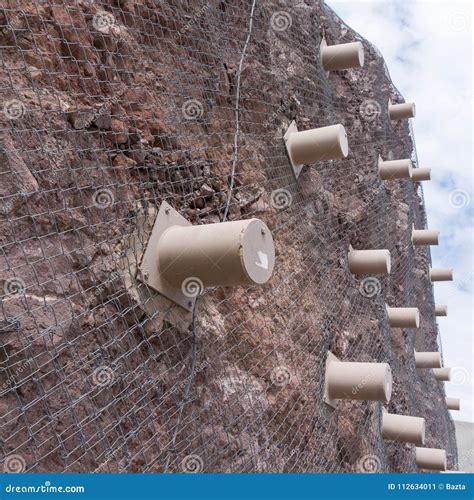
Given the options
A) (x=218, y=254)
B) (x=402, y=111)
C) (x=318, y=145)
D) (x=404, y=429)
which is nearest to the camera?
(x=218, y=254)

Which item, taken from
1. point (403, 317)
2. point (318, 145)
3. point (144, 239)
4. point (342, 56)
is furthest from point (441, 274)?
point (144, 239)

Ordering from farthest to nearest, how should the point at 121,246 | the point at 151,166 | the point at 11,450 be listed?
the point at 151,166 < the point at 121,246 < the point at 11,450

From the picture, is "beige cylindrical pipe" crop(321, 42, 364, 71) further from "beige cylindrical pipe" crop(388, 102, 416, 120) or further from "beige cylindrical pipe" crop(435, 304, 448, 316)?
"beige cylindrical pipe" crop(435, 304, 448, 316)

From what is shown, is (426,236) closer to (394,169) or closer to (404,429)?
(394,169)

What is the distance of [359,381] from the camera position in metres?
2.60

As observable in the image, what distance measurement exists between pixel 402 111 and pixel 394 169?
2.53 feet

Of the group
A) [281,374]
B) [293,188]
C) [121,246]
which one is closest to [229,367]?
[281,374]

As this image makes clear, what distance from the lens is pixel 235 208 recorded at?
2205 mm

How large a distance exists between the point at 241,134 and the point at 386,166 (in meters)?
2.25

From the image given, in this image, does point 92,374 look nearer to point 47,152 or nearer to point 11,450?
point 11,450

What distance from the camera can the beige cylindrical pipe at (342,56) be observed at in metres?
3.54

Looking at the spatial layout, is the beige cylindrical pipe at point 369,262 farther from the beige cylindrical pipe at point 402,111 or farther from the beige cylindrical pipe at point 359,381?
the beige cylindrical pipe at point 402,111

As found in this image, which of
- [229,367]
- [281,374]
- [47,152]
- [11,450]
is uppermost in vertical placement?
[47,152]

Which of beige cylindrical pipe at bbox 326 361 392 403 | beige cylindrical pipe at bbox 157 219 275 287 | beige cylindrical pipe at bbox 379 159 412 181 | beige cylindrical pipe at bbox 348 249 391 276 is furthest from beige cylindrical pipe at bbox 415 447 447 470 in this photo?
beige cylindrical pipe at bbox 157 219 275 287
